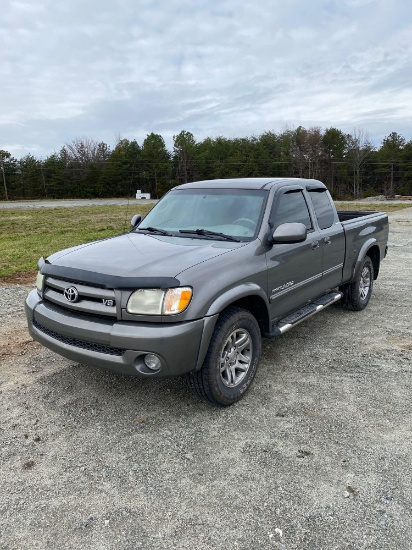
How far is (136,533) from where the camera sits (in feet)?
7.32

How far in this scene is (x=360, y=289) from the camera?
19.3 feet

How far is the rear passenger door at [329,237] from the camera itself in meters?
4.85

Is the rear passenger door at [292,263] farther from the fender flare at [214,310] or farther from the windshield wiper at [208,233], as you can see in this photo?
the fender flare at [214,310]

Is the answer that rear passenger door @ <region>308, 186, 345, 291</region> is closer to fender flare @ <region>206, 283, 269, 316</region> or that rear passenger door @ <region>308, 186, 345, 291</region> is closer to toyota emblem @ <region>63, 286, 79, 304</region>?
fender flare @ <region>206, 283, 269, 316</region>

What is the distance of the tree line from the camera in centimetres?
6019

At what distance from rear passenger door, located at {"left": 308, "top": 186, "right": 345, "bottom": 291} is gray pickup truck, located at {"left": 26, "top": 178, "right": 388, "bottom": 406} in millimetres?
28

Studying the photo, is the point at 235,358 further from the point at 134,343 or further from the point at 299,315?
the point at 299,315

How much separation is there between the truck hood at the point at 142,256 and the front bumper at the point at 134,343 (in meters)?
0.38

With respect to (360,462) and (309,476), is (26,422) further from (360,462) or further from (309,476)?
(360,462)

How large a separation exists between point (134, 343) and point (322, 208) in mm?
3154

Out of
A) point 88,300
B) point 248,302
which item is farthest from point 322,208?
point 88,300

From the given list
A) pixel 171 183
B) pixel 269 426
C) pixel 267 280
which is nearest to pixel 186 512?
pixel 269 426

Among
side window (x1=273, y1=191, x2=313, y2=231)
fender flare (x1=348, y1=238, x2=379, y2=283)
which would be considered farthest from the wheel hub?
fender flare (x1=348, y1=238, x2=379, y2=283)

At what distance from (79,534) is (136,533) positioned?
0.98ft
